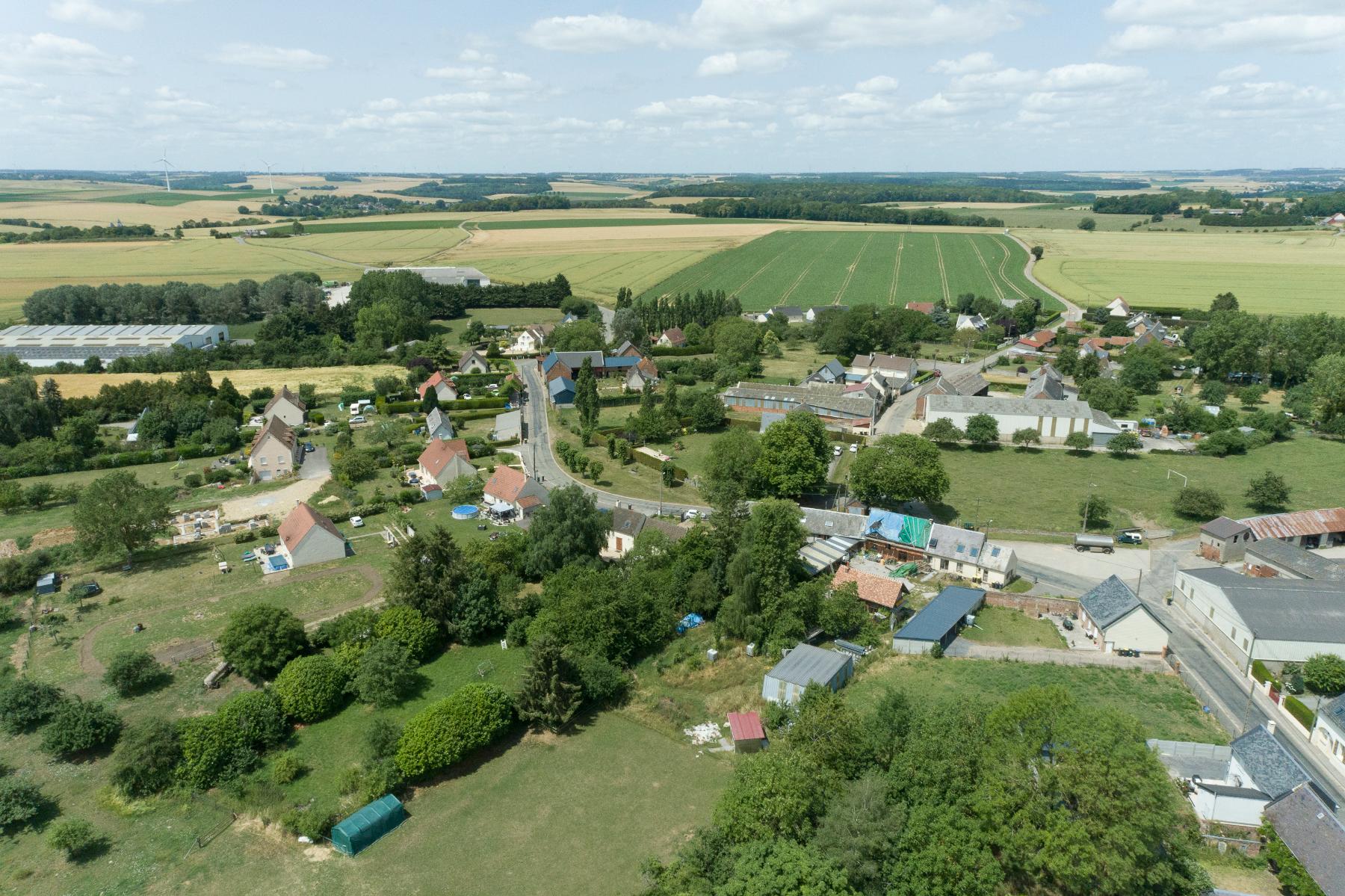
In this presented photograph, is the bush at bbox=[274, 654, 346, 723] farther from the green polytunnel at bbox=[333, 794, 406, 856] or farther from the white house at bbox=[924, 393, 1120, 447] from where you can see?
the white house at bbox=[924, 393, 1120, 447]

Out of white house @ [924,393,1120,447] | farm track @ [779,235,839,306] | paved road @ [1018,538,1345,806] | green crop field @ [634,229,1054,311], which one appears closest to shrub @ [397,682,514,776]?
paved road @ [1018,538,1345,806]

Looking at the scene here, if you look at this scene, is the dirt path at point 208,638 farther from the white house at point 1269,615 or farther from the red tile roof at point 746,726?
the white house at point 1269,615

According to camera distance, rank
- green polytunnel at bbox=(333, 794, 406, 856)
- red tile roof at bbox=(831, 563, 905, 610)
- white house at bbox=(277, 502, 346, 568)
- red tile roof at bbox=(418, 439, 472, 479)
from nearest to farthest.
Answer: green polytunnel at bbox=(333, 794, 406, 856)
red tile roof at bbox=(831, 563, 905, 610)
white house at bbox=(277, 502, 346, 568)
red tile roof at bbox=(418, 439, 472, 479)

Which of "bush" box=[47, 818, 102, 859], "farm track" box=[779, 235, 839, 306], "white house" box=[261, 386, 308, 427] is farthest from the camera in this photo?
"farm track" box=[779, 235, 839, 306]

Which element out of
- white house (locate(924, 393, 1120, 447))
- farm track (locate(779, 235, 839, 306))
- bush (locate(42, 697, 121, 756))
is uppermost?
farm track (locate(779, 235, 839, 306))

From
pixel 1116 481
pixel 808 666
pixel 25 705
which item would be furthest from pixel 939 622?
pixel 25 705

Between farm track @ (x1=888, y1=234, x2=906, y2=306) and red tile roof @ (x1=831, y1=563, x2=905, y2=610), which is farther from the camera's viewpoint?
farm track @ (x1=888, y1=234, x2=906, y2=306)
